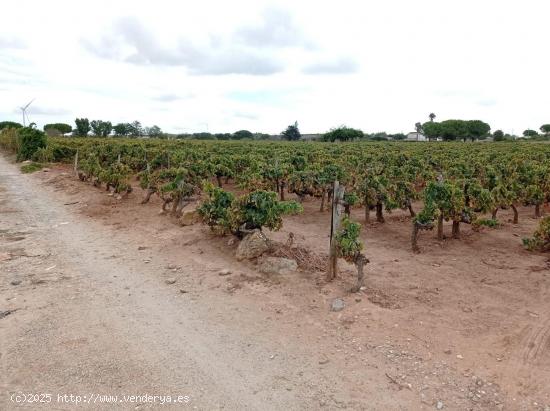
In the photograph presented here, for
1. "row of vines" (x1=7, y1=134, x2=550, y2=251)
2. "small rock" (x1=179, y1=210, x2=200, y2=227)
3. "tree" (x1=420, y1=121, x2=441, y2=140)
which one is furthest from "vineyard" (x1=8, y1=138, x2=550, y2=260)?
"tree" (x1=420, y1=121, x2=441, y2=140)

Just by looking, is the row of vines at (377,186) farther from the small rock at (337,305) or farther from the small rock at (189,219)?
the small rock at (337,305)

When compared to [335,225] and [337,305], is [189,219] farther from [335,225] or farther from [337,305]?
[337,305]

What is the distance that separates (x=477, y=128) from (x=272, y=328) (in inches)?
3540

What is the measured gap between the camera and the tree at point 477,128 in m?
86.2

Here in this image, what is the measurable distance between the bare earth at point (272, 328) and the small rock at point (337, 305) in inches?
3.4

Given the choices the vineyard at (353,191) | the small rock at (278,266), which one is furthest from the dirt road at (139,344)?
the vineyard at (353,191)

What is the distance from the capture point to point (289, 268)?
902cm

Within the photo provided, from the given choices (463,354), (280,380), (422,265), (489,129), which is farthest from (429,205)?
(489,129)

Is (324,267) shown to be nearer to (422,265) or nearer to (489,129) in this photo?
(422,265)

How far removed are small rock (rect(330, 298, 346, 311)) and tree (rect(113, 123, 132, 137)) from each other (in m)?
92.0

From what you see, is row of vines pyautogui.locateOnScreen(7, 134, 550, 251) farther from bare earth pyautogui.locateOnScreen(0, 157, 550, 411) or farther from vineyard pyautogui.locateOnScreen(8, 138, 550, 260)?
bare earth pyautogui.locateOnScreen(0, 157, 550, 411)

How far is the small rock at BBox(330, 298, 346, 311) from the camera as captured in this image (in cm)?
739

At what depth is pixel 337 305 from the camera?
7465mm

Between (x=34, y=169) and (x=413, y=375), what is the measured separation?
31603 mm
